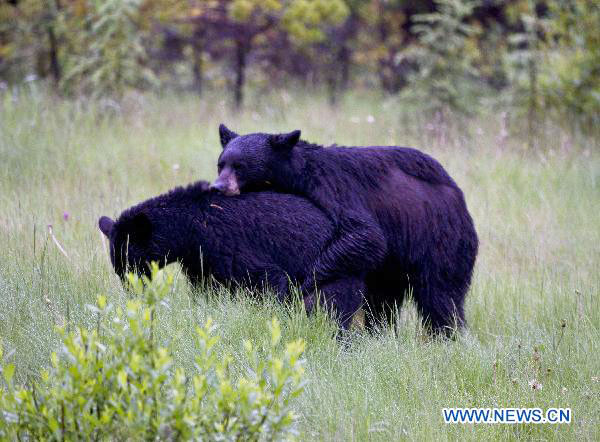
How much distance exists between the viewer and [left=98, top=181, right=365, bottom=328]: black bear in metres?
4.61

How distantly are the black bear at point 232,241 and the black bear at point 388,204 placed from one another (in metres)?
0.10

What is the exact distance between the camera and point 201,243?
465 cm

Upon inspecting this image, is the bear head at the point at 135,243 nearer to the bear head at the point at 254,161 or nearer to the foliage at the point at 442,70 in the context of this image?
the bear head at the point at 254,161

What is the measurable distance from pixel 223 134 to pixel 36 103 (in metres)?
4.75

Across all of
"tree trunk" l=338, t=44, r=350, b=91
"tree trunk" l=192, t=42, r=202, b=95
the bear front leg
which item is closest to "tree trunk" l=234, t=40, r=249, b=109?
"tree trunk" l=192, t=42, r=202, b=95

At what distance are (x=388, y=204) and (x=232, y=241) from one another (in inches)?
39.1

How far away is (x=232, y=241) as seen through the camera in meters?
4.62

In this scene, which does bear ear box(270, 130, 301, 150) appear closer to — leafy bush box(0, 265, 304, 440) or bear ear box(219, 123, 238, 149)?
bear ear box(219, 123, 238, 149)

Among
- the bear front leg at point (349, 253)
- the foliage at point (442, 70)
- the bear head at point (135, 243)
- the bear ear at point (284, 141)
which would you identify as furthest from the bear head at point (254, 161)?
the foliage at point (442, 70)

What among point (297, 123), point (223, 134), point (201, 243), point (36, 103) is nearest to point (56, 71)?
point (36, 103)

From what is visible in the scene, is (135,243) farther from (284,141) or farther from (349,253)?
(349,253)

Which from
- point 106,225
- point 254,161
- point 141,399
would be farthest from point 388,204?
point 141,399

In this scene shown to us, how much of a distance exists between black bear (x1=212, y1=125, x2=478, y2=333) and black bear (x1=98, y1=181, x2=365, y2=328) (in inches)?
3.9

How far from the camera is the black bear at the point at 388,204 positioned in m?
4.76
